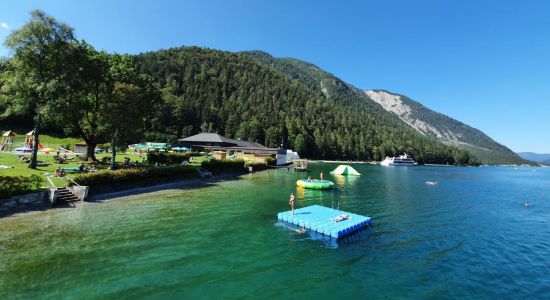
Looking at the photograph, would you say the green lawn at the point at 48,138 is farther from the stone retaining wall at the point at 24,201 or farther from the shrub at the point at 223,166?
the stone retaining wall at the point at 24,201

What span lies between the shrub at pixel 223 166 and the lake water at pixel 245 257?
31.2m

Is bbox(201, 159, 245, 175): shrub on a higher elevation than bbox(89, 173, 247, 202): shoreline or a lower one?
higher

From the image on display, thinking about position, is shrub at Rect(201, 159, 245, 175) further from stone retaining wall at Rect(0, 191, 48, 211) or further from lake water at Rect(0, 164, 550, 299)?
stone retaining wall at Rect(0, 191, 48, 211)

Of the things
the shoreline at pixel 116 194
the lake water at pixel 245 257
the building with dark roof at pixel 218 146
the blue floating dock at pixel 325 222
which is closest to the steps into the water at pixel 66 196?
the shoreline at pixel 116 194

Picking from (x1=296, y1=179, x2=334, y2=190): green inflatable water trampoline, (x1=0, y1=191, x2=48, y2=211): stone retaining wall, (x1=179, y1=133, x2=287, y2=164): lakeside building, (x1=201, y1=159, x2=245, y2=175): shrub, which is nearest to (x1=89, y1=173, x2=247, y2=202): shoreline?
(x1=0, y1=191, x2=48, y2=211): stone retaining wall

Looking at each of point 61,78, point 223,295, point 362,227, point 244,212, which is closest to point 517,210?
point 362,227

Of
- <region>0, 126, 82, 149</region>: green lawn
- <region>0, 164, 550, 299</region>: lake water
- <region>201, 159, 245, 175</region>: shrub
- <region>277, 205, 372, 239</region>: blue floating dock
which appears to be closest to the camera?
<region>0, 164, 550, 299</region>: lake water

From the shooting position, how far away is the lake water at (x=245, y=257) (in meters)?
15.0

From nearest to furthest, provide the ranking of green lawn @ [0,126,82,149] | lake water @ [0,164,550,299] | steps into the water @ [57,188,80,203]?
1. lake water @ [0,164,550,299]
2. steps into the water @ [57,188,80,203]
3. green lawn @ [0,126,82,149]

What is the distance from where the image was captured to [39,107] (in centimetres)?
3819

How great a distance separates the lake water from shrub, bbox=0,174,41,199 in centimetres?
366

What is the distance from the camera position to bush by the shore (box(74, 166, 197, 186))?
35.0 m

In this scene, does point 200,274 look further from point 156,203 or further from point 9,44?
point 9,44

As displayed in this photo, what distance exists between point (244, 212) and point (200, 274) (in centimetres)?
1568
